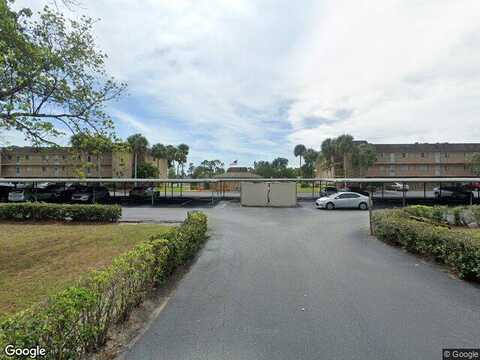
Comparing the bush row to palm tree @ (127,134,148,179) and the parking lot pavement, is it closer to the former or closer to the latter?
the parking lot pavement

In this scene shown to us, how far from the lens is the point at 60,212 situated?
13305 millimetres

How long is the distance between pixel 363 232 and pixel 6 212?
697 inches

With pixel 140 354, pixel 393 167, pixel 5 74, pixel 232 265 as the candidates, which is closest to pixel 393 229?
pixel 232 265

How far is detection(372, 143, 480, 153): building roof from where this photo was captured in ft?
170

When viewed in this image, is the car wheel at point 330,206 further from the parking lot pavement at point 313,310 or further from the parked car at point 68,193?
the parked car at point 68,193

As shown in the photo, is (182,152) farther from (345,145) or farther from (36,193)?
(36,193)

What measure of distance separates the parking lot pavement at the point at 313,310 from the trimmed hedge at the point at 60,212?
845 centimetres

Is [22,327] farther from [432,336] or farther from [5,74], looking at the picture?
[5,74]

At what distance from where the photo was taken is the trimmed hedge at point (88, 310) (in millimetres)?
2236

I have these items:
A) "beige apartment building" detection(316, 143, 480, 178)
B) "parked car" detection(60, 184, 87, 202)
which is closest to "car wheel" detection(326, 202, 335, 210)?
"parked car" detection(60, 184, 87, 202)

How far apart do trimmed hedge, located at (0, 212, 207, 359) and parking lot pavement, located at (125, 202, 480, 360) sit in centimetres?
49

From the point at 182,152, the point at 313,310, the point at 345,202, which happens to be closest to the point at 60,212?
the point at 313,310

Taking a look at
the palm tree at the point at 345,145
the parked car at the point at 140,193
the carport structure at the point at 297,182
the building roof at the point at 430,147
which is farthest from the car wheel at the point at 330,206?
the building roof at the point at 430,147

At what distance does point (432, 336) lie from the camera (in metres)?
3.30
